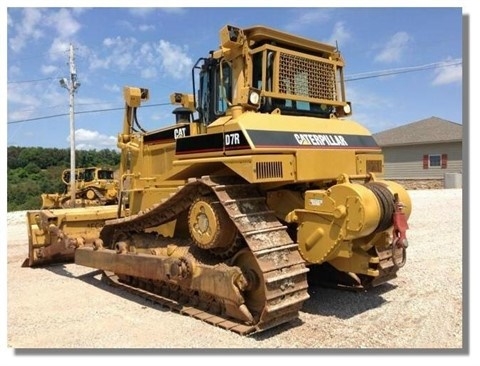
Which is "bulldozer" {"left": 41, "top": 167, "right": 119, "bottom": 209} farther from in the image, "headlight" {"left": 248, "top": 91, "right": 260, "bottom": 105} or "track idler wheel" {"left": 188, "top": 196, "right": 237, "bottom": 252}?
"headlight" {"left": 248, "top": 91, "right": 260, "bottom": 105}

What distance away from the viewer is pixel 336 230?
4.80m

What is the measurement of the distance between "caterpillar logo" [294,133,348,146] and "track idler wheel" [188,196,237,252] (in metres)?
1.15

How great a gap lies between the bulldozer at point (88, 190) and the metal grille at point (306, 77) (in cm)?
1576

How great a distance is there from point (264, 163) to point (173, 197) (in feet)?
4.67

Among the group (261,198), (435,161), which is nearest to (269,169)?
(261,198)

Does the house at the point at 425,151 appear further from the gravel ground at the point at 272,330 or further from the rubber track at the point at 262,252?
the rubber track at the point at 262,252

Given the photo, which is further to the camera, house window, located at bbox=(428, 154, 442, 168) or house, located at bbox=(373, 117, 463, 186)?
house window, located at bbox=(428, 154, 442, 168)

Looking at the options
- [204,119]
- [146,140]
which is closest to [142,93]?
[146,140]

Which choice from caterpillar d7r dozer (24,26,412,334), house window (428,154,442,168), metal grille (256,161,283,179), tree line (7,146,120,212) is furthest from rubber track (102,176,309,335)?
house window (428,154,442,168)

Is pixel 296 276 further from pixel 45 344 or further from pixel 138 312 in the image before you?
pixel 45 344

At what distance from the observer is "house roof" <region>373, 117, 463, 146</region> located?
28027 mm

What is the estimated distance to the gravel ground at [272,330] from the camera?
459 centimetres

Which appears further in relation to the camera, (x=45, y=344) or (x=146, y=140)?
(x=146, y=140)

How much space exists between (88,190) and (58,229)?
15.1 metres
